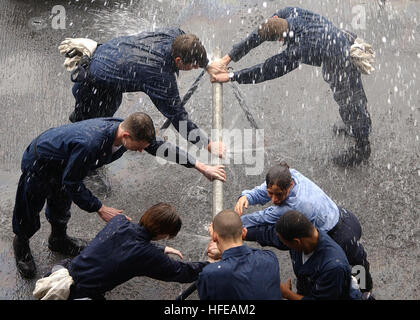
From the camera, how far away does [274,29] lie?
4676 millimetres

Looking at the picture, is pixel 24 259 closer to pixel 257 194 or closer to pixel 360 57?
pixel 257 194

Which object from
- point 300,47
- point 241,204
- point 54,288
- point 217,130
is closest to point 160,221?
point 54,288

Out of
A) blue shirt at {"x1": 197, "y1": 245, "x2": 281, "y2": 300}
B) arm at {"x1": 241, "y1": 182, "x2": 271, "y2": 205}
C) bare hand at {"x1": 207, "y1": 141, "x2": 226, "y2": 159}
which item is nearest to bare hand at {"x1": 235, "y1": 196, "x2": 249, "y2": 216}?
arm at {"x1": 241, "y1": 182, "x2": 271, "y2": 205}

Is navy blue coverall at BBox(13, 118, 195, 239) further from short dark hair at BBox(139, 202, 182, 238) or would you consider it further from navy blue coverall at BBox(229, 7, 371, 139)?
navy blue coverall at BBox(229, 7, 371, 139)

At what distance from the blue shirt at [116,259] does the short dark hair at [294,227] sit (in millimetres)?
741

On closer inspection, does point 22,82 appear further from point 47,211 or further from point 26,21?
point 47,211

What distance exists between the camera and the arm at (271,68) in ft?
15.8

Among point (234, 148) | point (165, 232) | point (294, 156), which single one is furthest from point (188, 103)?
point (165, 232)

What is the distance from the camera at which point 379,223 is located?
4.70 metres

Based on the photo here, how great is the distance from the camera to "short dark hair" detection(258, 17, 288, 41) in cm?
468

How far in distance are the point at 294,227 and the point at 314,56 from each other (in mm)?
2296

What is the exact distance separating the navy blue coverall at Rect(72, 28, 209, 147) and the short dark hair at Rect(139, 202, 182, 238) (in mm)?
1214

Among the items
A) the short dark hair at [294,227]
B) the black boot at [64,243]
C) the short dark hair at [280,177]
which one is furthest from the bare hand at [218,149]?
the black boot at [64,243]
